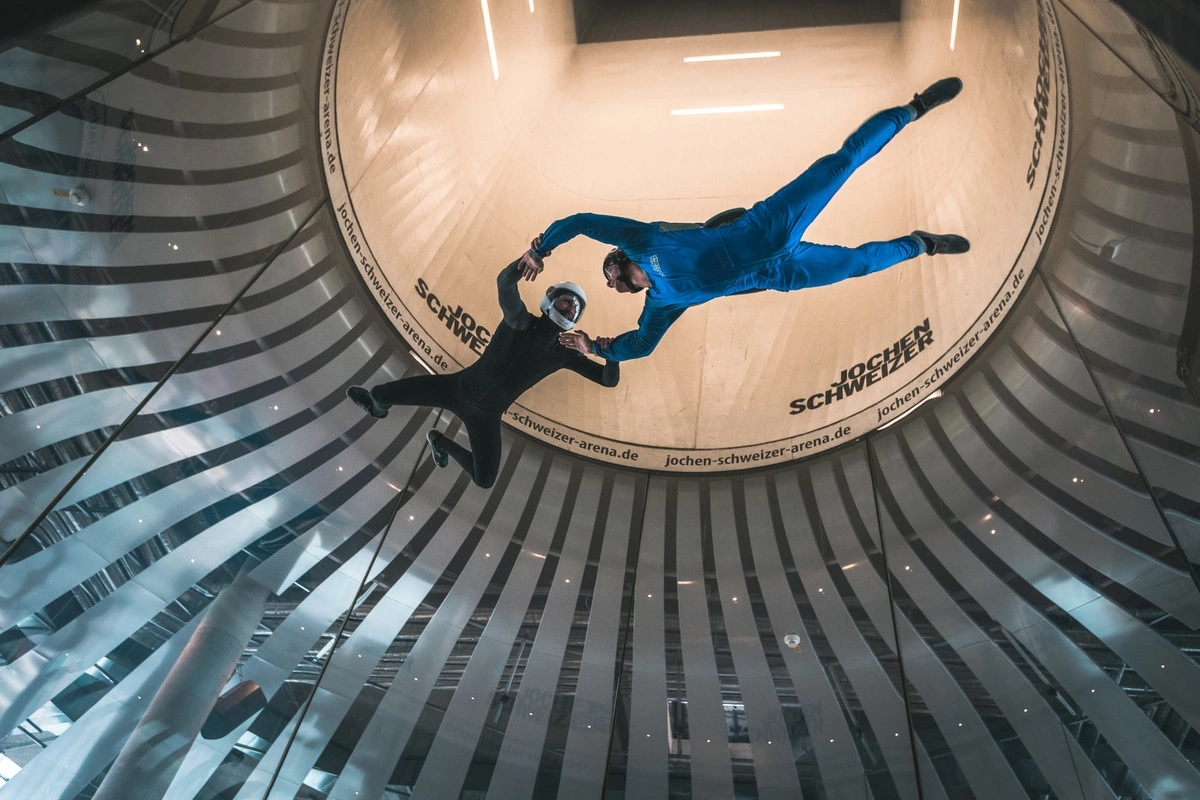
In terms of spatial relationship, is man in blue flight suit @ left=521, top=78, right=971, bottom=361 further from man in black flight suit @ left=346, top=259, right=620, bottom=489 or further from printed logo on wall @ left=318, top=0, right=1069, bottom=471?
printed logo on wall @ left=318, top=0, right=1069, bottom=471

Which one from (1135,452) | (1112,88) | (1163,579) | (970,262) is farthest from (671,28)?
(1163,579)

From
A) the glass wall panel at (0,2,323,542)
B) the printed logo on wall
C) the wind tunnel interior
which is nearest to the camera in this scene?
the glass wall panel at (0,2,323,542)

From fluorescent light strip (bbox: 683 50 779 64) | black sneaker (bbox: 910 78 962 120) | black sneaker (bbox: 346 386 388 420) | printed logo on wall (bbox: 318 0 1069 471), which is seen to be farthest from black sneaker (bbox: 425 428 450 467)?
fluorescent light strip (bbox: 683 50 779 64)

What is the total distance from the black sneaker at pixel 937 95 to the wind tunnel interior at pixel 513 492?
1.47 ft

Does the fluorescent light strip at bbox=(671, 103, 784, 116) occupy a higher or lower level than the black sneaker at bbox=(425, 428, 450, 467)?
higher

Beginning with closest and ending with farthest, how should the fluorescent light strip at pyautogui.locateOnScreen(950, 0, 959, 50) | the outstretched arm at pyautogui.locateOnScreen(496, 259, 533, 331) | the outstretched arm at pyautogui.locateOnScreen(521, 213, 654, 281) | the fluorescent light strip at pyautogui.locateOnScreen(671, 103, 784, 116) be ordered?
the outstretched arm at pyautogui.locateOnScreen(521, 213, 654, 281) < the outstretched arm at pyautogui.locateOnScreen(496, 259, 533, 331) < the fluorescent light strip at pyautogui.locateOnScreen(950, 0, 959, 50) < the fluorescent light strip at pyautogui.locateOnScreen(671, 103, 784, 116)

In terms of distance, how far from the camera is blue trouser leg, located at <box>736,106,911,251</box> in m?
3.50

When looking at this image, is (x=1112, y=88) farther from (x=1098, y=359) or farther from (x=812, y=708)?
(x=812, y=708)

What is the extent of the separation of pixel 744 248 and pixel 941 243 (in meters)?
1.10

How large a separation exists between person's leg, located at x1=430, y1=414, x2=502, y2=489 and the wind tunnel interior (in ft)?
2.44

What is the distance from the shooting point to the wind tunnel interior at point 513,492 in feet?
9.77

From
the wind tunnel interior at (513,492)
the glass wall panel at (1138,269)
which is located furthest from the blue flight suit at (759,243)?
the wind tunnel interior at (513,492)

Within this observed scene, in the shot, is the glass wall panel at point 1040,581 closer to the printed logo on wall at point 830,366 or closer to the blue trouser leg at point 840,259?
the printed logo on wall at point 830,366

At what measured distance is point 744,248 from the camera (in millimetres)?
3584
